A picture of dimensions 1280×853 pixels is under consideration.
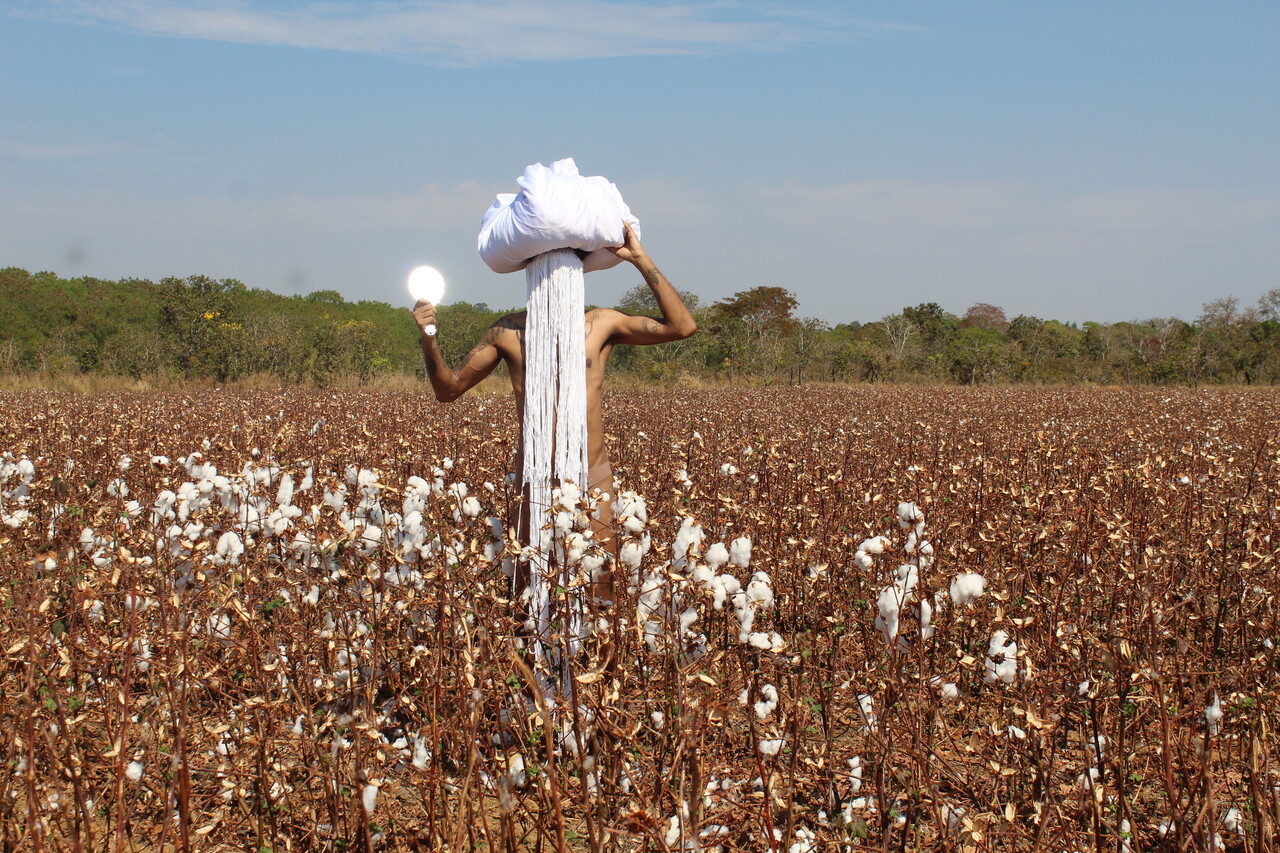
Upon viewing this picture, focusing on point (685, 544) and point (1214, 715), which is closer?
point (685, 544)

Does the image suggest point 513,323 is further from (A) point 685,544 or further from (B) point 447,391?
(A) point 685,544

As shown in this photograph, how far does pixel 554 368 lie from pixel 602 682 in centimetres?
135

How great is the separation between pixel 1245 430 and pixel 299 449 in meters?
10.3

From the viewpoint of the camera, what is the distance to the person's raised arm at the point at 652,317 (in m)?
3.06

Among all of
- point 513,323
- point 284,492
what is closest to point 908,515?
point 513,323

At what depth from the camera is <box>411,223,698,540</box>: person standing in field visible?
307cm

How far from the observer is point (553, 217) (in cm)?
283

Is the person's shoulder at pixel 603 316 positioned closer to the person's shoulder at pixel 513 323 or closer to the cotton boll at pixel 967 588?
the person's shoulder at pixel 513 323

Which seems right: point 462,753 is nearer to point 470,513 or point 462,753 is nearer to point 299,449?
point 470,513

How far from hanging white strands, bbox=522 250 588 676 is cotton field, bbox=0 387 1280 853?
13cm

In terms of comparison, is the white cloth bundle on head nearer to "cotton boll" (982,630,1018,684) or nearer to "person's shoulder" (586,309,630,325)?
"person's shoulder" (586,309,630,325)

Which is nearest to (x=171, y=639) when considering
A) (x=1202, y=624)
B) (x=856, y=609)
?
(x=856, y=609)

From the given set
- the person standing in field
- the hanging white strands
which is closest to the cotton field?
the hanging white strands

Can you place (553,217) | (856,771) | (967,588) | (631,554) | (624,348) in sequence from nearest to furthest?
(967,588), (631,554), (856,771), (553,217), (624,348)
